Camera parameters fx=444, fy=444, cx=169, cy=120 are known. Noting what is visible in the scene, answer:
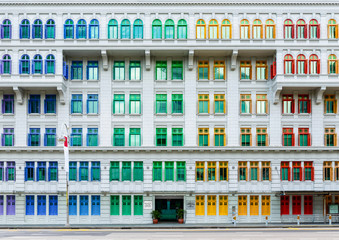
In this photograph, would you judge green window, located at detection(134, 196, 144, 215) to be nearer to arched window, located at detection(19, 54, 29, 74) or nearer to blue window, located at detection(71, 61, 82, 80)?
blue window, located at detection(71, 61, 82, 80)

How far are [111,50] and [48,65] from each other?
579 cm

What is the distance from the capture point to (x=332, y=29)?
133ft

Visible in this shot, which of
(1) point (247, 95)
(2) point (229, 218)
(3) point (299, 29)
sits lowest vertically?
(2) point (229, 218)

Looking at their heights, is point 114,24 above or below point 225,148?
above

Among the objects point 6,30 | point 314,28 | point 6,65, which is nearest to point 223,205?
point 314,28

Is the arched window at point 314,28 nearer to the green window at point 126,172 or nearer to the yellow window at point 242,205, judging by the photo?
the yellow window at point 242,205

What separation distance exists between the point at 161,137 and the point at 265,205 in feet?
36.8

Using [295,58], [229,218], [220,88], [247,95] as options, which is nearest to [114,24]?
[220,88]

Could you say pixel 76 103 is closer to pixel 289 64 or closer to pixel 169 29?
pixel 169 29

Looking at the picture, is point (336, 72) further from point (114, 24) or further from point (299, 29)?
point (114, 24)

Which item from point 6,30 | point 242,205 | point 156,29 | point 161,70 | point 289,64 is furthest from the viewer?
point 161,70

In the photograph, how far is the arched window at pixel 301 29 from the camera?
4034cm

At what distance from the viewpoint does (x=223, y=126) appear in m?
40.7

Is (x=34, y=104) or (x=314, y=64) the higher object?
(x=314, y=64)
